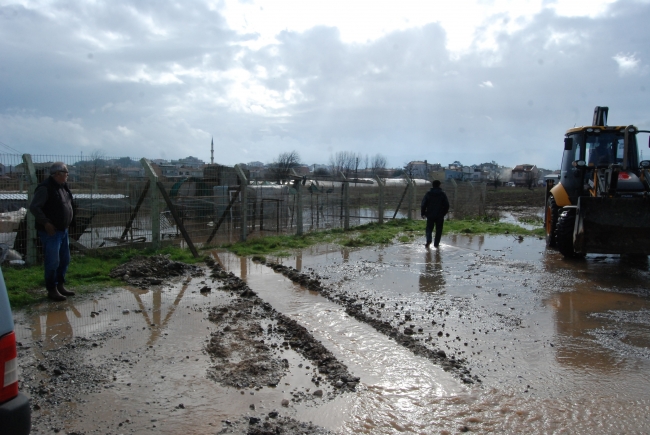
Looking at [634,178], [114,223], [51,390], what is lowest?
[51,390]

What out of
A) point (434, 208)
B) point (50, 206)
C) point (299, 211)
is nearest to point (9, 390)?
point (50, 206)

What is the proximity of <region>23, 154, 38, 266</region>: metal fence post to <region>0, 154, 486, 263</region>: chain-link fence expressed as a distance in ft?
0.05

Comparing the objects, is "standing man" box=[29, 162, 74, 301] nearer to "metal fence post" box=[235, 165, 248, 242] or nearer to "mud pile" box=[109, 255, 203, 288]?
"mud pile" box=[109, 255, 203, 288]

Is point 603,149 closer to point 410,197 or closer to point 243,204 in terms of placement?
point 410,197

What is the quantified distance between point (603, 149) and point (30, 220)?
12.1 m

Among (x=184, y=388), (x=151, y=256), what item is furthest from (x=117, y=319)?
(x=151, y=256)

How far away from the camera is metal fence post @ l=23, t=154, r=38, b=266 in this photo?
840 centimetres

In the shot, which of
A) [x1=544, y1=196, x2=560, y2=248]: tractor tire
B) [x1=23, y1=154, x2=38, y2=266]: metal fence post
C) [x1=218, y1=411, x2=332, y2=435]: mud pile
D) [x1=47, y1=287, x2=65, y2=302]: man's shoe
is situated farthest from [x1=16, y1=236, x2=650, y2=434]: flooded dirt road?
[x1=544, y1=196, x2=560, y2=248]: tractor tire

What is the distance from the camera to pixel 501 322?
20.6ft

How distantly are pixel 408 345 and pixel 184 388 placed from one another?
2.40 metres

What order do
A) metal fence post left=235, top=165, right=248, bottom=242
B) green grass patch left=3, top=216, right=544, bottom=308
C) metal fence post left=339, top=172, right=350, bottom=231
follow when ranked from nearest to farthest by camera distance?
green grass patch left=3, top=216, right=544, bottom=308
metal fence post left=235, top=165, right=248, bottom=242
metal fence post left=339, top=172, right=350, bottom=231

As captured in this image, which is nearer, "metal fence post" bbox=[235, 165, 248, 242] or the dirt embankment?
"metal fence post" bbox=[235, 165, 248, 242]

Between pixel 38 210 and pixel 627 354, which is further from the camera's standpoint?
pixel 38 210

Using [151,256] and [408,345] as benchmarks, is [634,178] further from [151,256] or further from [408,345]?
[151,256]
